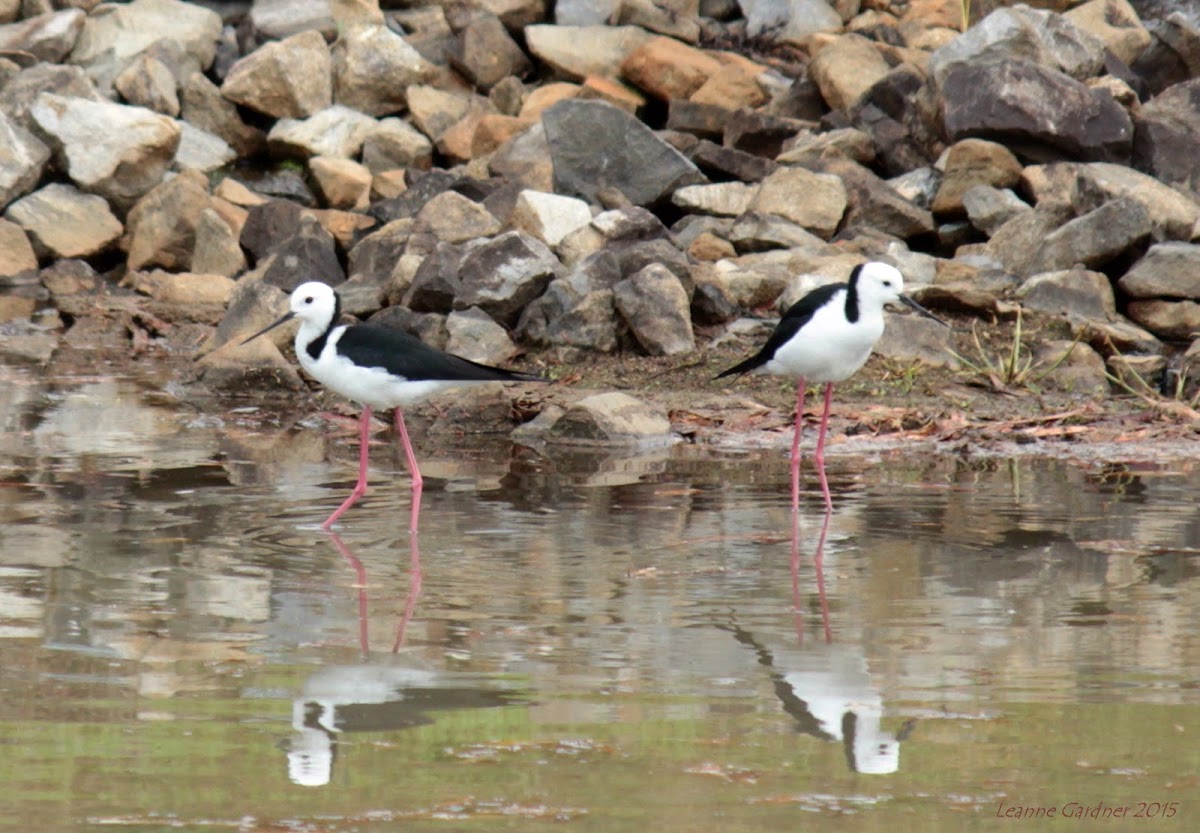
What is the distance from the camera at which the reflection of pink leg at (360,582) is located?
541 cm

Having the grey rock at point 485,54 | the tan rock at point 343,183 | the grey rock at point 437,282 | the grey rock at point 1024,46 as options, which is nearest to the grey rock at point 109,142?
the tan rock at point 343,183

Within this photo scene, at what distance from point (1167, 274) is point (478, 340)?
426 cm

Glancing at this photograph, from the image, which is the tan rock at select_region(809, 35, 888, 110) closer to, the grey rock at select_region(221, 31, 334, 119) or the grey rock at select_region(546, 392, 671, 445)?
the grey rock at select_region(221, 31, 334, 119)

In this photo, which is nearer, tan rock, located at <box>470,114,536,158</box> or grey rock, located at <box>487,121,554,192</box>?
grey rock, located at <box>487,121,554,192</box>

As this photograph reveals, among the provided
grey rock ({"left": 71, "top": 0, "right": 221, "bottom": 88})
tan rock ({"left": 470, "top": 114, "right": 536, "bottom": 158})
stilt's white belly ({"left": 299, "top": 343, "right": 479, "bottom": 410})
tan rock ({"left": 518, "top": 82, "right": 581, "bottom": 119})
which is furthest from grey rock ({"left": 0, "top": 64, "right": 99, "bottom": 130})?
stilt's white belly ({"left": 299, "top": 343, "right": 479, "bottom": 410})

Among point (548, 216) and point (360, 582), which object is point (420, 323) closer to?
point (548, 216)

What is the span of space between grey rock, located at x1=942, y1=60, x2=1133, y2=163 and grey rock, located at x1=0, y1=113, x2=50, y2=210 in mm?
7389

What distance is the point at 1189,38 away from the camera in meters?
14.7

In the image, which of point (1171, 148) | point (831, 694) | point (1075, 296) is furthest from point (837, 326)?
point (1171, 148)

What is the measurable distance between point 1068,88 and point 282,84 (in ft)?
24.0

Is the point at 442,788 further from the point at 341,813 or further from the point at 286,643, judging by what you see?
the point at 286,643

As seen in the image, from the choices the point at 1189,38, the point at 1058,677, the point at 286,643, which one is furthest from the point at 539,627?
the point at 1189,38

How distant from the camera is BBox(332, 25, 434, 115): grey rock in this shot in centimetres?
1700

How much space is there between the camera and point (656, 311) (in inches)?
432
